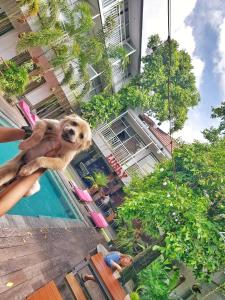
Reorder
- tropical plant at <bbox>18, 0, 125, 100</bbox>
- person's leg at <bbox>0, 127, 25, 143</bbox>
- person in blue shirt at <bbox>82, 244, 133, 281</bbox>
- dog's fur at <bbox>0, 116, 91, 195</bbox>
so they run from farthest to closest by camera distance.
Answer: tropical plant at <bbox>18, 0, 125, 100</bbox>
person in blue shirt at <bbox>82, 244, 133, 281</bbox>
dog's fur at <bbox>0, 116, 91, 195</bbox>
person's leg at <bbox>0, 127, 25, 143</bbox>

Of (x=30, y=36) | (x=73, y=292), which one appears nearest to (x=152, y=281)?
(x=73, y=292)

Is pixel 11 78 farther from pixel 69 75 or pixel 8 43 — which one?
pixel 69 75

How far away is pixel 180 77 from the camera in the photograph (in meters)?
33.1

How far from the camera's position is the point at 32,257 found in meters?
6.48

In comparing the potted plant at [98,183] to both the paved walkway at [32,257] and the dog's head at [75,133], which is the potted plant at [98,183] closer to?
the paved walkway at [32,257]

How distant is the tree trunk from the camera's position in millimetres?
9973

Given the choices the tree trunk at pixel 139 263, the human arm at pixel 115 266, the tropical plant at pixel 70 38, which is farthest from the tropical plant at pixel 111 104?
the human arm at pixel 115 266

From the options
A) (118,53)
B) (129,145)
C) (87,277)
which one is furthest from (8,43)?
(129,145)

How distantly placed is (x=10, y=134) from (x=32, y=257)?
3.87 m

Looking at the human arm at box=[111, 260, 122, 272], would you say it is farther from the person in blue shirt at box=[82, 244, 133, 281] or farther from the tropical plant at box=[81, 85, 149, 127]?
the tropical plant at box=[81, 85, 149, 127]

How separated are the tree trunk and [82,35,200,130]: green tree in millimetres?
18226

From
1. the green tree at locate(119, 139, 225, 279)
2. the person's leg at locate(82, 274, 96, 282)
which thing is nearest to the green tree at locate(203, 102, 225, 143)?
the green tree at locate(119, 139, 225, 279)

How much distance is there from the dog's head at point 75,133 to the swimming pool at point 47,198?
806 cm

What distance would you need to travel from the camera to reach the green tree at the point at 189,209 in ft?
32.8
